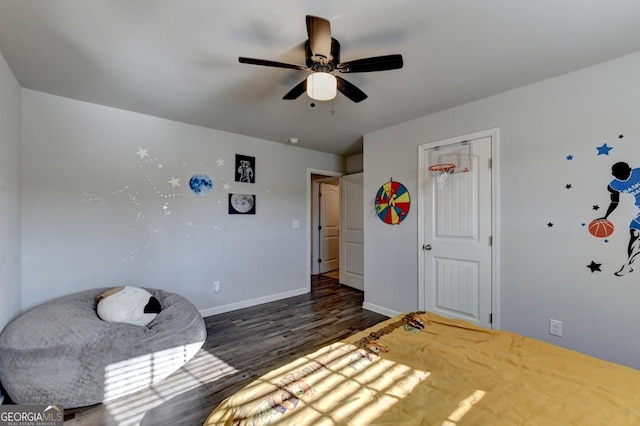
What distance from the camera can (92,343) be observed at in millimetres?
1902

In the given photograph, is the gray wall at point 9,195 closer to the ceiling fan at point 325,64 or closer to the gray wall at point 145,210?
the gray wall at point 145,210

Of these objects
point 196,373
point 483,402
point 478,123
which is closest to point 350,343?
point 483,402

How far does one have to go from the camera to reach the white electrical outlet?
2.20 m

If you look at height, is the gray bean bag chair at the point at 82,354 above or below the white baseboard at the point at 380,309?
above

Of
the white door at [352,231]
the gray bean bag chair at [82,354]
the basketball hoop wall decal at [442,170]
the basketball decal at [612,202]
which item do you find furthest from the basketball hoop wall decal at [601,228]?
the gray bean bag chair at [82,354]

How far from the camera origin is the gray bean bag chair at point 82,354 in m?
1.74

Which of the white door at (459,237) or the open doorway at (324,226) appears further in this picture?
the open doorway at (324,226)

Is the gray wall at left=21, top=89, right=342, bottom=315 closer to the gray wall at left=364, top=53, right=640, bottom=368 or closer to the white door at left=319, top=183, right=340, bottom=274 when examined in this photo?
the white door at left=319, top=183, right=340, bottom=274

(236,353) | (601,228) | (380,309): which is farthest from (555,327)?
(236,353)

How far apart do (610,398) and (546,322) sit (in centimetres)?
146

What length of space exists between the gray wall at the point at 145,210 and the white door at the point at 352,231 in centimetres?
108

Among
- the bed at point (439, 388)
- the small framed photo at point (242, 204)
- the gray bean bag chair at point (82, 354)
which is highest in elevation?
the small framed photo at point (242, 204)

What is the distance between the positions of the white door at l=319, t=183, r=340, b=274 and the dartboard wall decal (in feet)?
8.20

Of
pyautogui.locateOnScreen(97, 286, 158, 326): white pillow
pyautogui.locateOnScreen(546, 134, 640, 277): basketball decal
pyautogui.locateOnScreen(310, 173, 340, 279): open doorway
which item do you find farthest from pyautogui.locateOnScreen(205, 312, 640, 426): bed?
pyautogui.locateOnScreen(310, 173, 340, 279): open doorway
